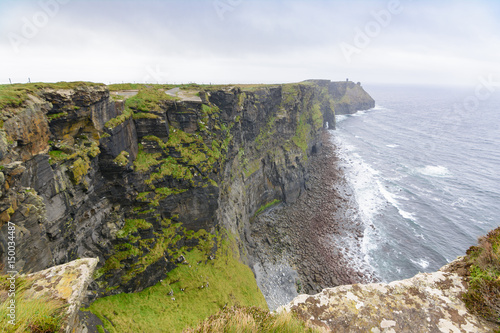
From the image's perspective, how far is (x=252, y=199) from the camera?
44844mm

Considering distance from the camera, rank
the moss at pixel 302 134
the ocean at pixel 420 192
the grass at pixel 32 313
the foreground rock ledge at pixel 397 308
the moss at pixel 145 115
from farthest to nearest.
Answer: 1. the moss at pixel 302 134
2. the ocean at pixel 420 192
3. the moss at pixel 145 115
4. the foreground rock ledge at pixel 397 308
5. the grass at pixel 32 313

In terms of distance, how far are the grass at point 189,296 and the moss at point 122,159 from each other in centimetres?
1168

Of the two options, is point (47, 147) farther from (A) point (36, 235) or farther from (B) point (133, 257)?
(B) point (133, 257)

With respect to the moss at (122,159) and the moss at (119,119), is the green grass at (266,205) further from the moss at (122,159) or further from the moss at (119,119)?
the moss at (119,119)

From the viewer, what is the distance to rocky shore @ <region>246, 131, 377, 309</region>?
32.0 m

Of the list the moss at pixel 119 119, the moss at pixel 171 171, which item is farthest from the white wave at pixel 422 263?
the moss at pixel 119 119

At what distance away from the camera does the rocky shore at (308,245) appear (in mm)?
31991

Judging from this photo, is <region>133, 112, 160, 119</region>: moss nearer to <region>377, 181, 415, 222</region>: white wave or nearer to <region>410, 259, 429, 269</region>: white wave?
<region>410, 259, 429, 269</region>: white wave

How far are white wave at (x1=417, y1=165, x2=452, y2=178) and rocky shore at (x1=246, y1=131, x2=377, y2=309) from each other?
95.3 feet

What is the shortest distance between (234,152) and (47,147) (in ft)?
89.9

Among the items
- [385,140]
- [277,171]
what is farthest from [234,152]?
[385,140]

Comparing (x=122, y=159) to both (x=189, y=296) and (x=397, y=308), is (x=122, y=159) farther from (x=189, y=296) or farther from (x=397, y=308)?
(x=397, y=308)

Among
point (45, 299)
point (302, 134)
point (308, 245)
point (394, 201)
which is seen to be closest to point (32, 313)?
point (45, 299)

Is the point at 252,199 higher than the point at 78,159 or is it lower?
lower
